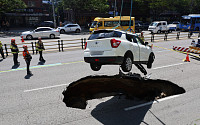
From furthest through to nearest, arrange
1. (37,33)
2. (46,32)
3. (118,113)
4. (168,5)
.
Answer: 1. (168,5)
2. (46,32)
3. (37,33)
4. (118,113)

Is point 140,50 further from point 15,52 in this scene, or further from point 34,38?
point 34,38

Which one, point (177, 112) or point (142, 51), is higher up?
point (142, 51)

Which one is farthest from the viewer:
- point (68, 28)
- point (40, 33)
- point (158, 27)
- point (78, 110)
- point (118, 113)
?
point (68, 28)

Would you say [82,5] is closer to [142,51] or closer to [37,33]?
[37,33]

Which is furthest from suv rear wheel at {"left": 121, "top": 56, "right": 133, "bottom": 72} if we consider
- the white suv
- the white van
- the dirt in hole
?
the white van

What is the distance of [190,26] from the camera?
38.0 m

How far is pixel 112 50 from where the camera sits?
5.46m

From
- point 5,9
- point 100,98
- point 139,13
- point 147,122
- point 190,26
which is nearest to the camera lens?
point 147,122

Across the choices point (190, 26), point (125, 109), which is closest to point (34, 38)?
Answer: point (125, 109)

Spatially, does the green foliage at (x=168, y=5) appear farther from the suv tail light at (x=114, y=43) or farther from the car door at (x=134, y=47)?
the suv tail light at (x=114, y=43)

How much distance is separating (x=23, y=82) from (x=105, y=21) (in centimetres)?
1993

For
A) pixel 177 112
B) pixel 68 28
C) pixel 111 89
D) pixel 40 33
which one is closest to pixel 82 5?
pixel 68 28

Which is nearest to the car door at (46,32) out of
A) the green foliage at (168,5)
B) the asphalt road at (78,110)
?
the asphalt road at (78,110)

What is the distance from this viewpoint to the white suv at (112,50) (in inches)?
214
